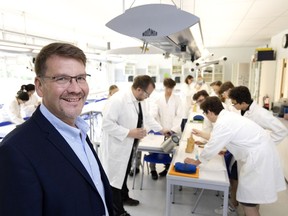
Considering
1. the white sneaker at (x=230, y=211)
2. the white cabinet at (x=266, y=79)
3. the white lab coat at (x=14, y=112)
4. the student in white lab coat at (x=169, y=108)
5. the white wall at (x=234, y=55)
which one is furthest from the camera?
the white wall at (x=234, y=55)

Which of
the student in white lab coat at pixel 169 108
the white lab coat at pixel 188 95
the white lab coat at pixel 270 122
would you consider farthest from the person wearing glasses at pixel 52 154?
the white lab coat at pixel 188 95

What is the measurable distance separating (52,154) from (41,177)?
82 mm

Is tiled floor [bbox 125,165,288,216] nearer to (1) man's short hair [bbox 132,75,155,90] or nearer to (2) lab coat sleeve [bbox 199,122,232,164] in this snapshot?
(2) lab coat sleeve [bbox 199,122,232,164]

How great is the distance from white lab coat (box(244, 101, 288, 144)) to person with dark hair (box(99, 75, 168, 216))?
1.07 meters

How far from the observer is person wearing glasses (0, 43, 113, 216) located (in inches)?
24.7

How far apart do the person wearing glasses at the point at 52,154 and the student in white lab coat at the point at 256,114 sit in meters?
1.71

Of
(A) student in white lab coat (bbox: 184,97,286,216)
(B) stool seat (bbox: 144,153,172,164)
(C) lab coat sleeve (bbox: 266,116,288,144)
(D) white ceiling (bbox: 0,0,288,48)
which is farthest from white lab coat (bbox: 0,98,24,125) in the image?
(C) lab coat sleeve (bbox: 266,116,288,144)

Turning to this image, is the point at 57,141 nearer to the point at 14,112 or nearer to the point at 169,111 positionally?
the point at 169,111

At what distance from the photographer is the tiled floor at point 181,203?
2408 mm

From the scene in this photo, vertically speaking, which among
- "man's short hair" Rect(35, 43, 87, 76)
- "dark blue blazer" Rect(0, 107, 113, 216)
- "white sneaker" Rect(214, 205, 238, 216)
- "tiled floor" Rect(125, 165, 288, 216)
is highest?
"man's short hair" Rect(35, 43, 87, 76)

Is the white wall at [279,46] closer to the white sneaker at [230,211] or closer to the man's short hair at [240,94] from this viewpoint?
the man's short hair at [240,94]

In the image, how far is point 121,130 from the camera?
2.08 m

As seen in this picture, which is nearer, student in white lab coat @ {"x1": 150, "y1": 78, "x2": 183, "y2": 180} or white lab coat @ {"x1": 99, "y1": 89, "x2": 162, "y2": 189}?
white lab coat @ {"x1": 99, "y1": 89, "x2": 162, "y2": 189}

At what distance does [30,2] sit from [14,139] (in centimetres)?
303
